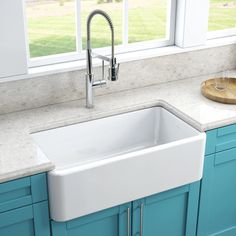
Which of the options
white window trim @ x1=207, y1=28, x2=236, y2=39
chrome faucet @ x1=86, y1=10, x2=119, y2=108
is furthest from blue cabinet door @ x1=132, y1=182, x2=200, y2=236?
white window trim @ x1=207, y1=28, x2=236, y2=39

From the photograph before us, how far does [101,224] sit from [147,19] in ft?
29.4

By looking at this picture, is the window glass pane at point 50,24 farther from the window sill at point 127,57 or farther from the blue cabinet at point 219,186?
the blue cabinet at point 219,186

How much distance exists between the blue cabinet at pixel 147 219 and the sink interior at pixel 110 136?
0.36m

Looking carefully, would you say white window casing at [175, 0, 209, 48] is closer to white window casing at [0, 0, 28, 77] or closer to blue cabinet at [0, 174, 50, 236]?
white window casing at [0, 0, 28, 77]

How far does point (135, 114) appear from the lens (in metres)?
2.79

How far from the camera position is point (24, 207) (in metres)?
2.18

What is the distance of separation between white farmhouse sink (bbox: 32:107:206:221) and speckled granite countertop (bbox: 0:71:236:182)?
0.05 m

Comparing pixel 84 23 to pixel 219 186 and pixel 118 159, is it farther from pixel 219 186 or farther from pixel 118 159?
pixel 118 159

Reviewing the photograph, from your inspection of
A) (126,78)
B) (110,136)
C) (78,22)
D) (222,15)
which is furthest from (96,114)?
(222,15)

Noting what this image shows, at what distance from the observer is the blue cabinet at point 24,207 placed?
2.13 meters

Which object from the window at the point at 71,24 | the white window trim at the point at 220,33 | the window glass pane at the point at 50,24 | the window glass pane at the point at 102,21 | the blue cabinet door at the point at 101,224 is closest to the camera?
the blue cabinet door at the point at 101,224

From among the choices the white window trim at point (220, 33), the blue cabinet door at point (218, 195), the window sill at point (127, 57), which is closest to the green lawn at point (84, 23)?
the white window trim at point (220, 33)

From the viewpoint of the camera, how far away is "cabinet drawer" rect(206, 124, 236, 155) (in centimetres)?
257

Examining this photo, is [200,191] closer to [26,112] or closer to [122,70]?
[122,70]
